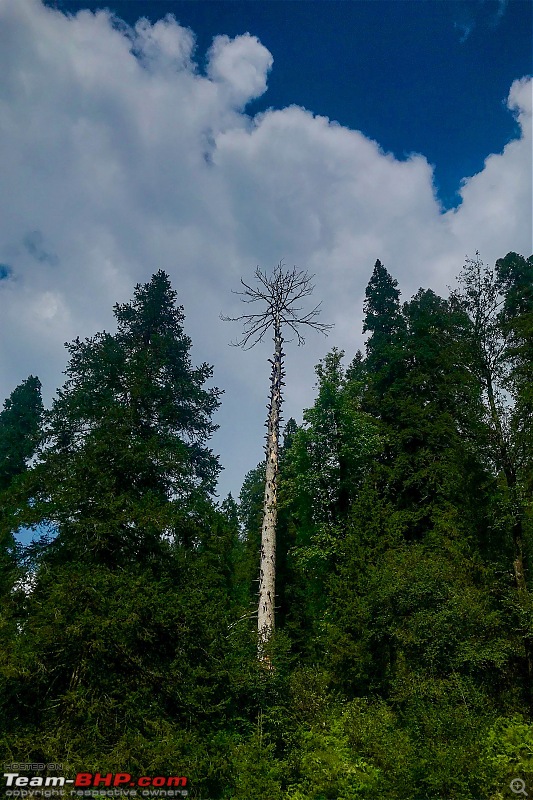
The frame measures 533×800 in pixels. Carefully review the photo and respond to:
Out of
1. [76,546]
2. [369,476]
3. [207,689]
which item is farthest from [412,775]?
[369,476]

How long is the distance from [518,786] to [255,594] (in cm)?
614

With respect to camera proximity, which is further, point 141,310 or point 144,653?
point 141,310

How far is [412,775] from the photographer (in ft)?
23.5

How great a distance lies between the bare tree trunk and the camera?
11.1 m

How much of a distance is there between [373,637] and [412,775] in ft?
15.4

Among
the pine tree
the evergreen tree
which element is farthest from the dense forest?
the evergreen tree

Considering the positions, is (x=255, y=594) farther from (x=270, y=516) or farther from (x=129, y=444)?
(x=129, y=444)

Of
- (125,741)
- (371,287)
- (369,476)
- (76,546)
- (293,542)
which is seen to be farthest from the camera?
(371,287)

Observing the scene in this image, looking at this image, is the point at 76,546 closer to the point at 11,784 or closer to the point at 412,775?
the point at 11,784

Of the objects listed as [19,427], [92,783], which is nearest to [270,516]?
[92,783]

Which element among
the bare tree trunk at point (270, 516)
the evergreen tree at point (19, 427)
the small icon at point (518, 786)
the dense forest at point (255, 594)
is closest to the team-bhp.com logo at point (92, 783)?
the dense forest at point (255, 594)

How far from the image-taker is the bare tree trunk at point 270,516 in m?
11.1

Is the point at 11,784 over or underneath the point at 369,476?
underneath

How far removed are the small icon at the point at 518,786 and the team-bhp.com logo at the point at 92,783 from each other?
4794 mm
